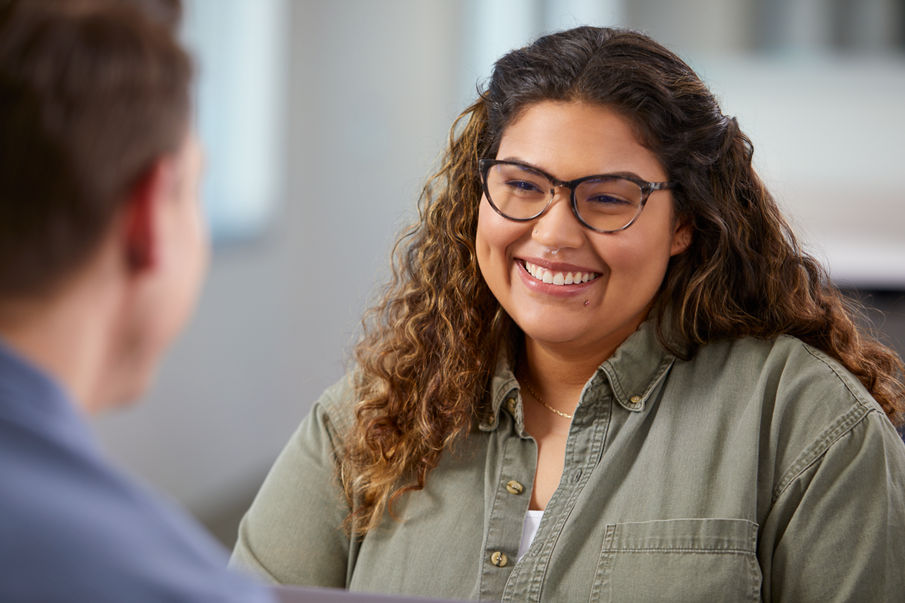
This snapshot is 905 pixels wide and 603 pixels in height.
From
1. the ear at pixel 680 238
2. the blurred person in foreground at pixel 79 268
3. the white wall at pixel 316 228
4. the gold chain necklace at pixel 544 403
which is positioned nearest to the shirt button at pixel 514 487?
the gold chain necklace at pixel 544 403

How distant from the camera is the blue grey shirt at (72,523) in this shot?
52 centimetres

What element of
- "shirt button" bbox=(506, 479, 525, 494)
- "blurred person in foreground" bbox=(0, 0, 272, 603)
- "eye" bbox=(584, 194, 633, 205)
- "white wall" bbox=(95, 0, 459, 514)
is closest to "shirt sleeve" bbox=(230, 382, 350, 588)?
"shirt button" bbox=(506, 479, 525, 494)

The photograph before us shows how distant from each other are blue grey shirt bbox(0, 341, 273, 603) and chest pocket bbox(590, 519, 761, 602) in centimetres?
71

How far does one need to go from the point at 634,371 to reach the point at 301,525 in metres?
0.46

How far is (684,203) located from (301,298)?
3300 millimetres

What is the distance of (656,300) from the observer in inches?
55.1

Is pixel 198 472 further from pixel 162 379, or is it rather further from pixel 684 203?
pixel 684 203

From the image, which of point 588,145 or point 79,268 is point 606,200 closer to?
point 588,145

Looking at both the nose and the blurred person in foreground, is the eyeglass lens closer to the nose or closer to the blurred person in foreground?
the nose

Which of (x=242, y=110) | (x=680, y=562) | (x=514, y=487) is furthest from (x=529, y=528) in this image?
(x=242, y=110)

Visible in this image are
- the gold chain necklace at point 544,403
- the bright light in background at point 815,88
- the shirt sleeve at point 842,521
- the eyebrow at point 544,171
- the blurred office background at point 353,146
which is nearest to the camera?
the shirt sleeve at point 842,521

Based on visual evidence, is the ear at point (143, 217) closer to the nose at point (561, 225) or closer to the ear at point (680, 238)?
the nose at point (561, 225)

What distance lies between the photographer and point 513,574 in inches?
49.2

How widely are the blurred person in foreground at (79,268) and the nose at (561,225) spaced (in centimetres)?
72
